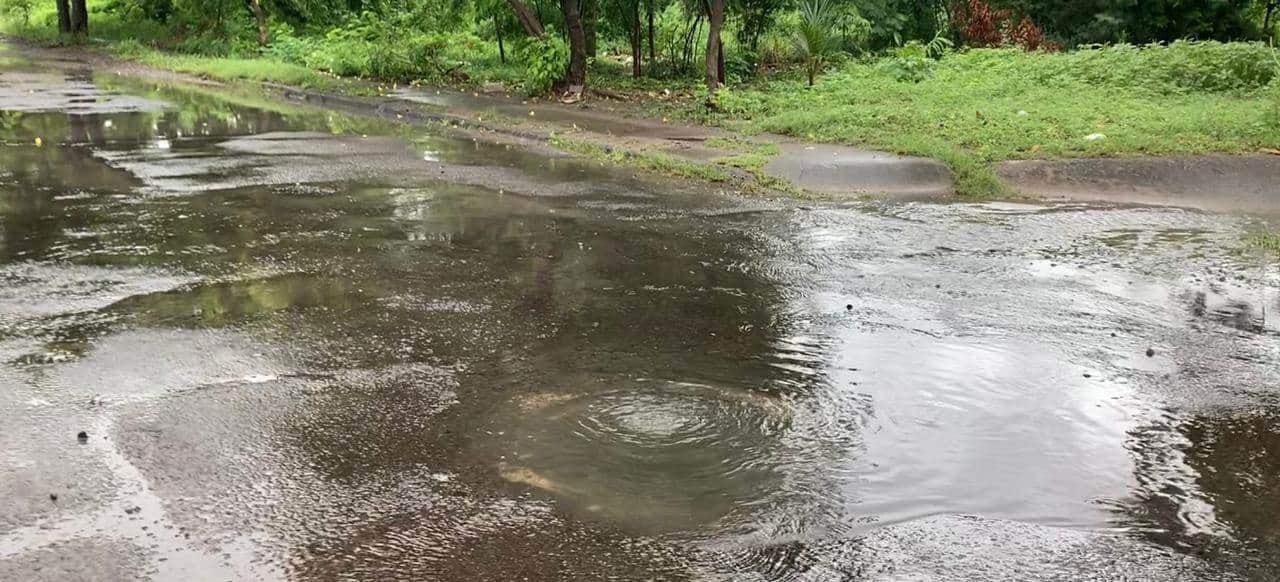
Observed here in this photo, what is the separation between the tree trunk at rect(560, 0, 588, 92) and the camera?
18.1m

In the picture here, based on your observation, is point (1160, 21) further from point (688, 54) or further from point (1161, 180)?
point (1161, 180)

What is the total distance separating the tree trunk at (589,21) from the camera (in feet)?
70.5

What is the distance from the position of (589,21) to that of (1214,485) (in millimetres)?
19266

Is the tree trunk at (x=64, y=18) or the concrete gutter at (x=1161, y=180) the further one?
the tree trunk at (x=64, y=18)

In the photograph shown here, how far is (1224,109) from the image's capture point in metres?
14.1

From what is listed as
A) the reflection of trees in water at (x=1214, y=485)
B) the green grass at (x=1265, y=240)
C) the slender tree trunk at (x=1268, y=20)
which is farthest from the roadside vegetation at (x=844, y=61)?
the reflection of trees in water at (x=1214, y=485)

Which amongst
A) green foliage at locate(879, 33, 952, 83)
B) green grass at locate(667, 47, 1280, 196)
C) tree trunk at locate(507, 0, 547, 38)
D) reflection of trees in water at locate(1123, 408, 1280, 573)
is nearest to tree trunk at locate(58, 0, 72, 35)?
tree trunk at locate(507, 0, 547, 38)

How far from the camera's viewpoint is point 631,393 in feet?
18.1

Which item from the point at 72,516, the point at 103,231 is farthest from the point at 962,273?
the point at 103,231

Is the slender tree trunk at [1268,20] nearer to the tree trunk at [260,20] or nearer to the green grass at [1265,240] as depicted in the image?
the green grass at [1265,240]

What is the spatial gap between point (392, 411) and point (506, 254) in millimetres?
3259

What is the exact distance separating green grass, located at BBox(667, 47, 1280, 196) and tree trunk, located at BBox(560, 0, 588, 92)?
214 centimetres

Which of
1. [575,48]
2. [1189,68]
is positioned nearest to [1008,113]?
[1189,68]

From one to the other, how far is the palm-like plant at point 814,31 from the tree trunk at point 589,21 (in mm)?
4255
